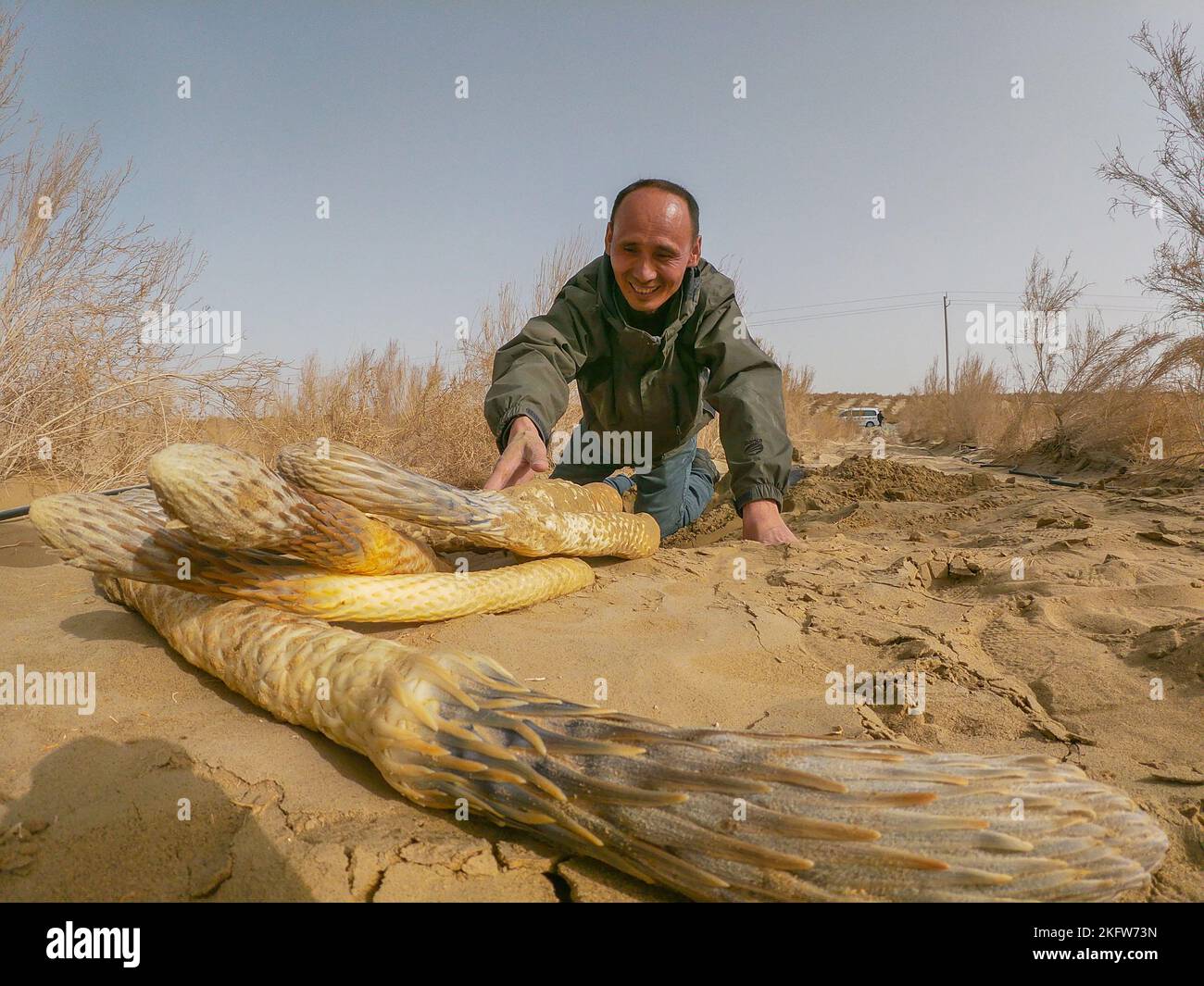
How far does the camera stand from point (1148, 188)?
825 centimetres

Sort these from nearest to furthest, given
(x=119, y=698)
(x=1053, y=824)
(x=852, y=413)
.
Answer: (x=1053, y=824)
(x=119, y=698)
(x=852, y=413)

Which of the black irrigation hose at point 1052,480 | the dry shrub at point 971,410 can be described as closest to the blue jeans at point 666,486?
the black irrigation hose at point 1052,480

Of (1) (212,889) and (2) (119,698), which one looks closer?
(1) (212,889)

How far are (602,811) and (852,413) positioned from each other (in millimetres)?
24842

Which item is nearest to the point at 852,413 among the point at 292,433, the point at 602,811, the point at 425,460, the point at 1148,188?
the point at 1148,188

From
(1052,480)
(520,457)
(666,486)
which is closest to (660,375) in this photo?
(666,486)

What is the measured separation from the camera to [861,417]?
2653 centimetres

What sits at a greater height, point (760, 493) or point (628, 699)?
point (760, 493)

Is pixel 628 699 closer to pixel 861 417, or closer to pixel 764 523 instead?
pixel 764 523

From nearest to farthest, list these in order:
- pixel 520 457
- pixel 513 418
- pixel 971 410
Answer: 1. pixel 520 457
2. pixel 513 418
3. pixel 971 410

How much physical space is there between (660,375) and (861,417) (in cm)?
2450

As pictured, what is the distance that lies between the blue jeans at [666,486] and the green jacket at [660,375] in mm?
165

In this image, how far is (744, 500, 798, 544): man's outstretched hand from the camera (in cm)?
347

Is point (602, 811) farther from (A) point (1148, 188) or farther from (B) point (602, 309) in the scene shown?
(A) point (1148, 188)
